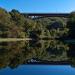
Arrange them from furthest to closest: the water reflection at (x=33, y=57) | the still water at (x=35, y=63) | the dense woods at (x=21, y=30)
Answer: the dense woods at (x=21, y=30) → the water reflection at (x=33, y=57) → the still water at (x=35, y=63)

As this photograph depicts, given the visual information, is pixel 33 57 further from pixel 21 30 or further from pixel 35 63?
pixel 21 30

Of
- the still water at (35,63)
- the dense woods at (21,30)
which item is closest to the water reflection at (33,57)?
the still water at (35,63)

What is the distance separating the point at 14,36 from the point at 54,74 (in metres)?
42.4

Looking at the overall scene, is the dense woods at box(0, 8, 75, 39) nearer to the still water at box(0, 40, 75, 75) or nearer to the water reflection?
the water reflection

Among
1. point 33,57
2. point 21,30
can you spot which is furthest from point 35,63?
point 21,30

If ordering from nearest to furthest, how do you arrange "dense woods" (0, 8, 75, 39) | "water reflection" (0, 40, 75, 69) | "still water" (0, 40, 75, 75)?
"still water" (0, 40, 75, 75) → "water reflection" (0, 40, 75, 69) → "dense woods" (0, 8, 75, 39)

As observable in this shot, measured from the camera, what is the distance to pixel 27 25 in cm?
7188

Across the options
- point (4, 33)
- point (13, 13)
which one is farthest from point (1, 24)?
point (13, 13)

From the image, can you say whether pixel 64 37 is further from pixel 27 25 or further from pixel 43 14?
pixel 43 14

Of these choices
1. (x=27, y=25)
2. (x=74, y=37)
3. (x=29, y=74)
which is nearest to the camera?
(x=29, y=74)

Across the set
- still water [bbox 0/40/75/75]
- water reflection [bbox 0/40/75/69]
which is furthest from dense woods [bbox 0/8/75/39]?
still water [bbox 0/40/75/75]

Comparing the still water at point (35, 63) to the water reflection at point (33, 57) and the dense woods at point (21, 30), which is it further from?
the dense woods at point (21, 30)

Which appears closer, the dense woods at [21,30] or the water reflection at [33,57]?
the water reflection at [33,57]

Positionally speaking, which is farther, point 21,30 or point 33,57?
point 21,30
